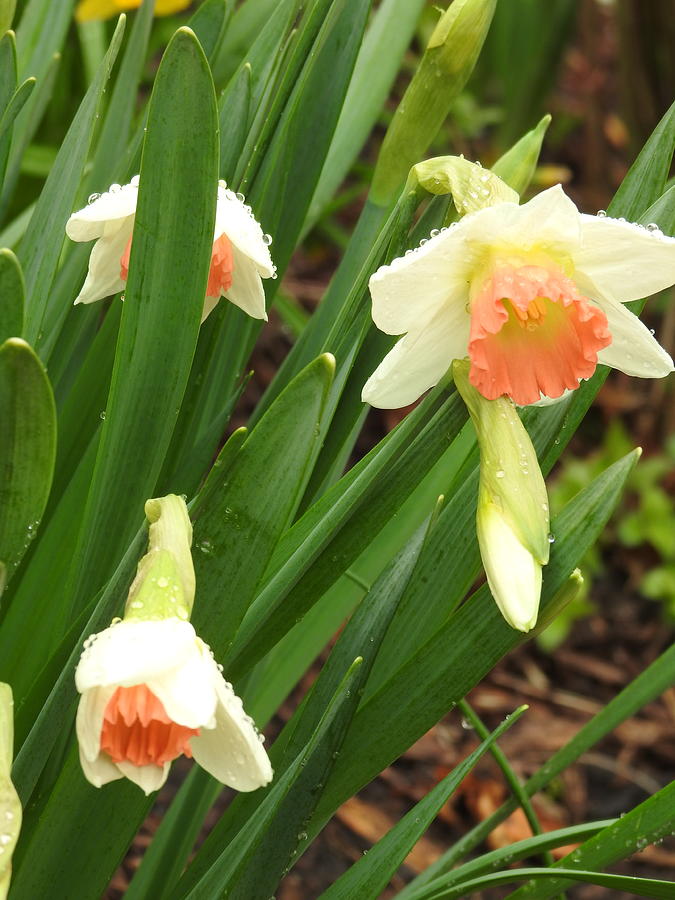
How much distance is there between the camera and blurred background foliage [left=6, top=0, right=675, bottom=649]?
217 cm

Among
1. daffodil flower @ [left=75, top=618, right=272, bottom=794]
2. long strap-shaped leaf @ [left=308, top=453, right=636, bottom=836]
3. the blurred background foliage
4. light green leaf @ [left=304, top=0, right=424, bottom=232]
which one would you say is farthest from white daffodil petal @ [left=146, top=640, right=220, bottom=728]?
the blurred background foliage

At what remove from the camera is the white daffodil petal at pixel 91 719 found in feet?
1.84

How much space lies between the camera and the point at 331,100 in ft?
3.22

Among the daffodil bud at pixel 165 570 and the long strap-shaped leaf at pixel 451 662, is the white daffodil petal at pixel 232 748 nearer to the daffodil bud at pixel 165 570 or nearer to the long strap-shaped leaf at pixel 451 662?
the daffodil bud at pixel 165 570

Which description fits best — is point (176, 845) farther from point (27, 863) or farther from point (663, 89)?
point (663, 89)

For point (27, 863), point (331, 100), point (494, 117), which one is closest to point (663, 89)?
point (494, 117)

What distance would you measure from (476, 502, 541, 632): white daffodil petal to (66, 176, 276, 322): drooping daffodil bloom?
242 mm

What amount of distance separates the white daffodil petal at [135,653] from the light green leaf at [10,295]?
0.27 metres

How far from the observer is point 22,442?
2.18ft

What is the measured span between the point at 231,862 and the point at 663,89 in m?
2.34

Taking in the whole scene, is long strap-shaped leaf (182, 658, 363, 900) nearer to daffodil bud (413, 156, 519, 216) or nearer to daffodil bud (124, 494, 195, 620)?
daffodil bud (124, 494, 195, 620)

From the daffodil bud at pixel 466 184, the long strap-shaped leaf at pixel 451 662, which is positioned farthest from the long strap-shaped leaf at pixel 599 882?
the daffodil bud at pixel 466 184

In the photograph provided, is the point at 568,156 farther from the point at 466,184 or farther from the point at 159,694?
the point at 159,694

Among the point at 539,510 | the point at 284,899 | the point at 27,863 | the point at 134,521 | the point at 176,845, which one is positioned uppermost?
the point at 539,510
